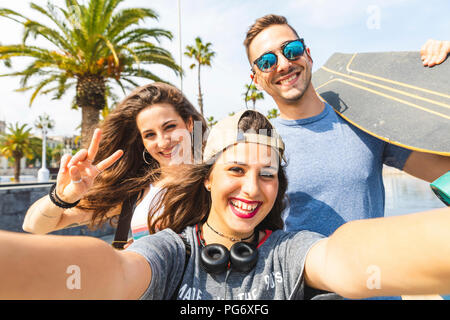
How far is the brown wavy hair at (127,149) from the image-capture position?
242 cm

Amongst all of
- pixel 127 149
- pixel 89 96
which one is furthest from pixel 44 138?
pixel 127 149

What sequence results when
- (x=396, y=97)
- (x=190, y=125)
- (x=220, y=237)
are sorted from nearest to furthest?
1. (x=220, y=237)
2. (x=396, y=97)
3. (x=190, y=125)

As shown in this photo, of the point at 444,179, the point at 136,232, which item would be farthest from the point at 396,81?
the point at 136,232

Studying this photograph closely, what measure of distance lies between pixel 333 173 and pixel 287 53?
3.08ft

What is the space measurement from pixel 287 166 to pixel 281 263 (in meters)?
0.80

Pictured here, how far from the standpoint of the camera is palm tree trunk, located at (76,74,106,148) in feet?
32.9

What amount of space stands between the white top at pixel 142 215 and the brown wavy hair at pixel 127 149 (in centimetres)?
21

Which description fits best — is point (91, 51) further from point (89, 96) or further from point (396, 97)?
point (396, 97)

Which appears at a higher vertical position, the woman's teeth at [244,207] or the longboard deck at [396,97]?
the longboard deck at [396,97]

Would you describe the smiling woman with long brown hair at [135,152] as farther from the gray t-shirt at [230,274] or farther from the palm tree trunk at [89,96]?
the palm tree trunk at [89,96]

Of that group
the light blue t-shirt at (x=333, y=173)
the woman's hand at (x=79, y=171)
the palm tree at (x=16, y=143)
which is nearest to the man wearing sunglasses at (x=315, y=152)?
the light blue t-shirt at (x=333, y=173)

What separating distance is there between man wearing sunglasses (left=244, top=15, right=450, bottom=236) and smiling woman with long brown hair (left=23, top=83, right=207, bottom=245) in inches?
30.5

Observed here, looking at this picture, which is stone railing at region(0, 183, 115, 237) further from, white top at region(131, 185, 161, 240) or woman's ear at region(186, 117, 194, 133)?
woman's ear at region(186, 117, 194, 133)

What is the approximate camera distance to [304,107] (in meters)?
2.09
